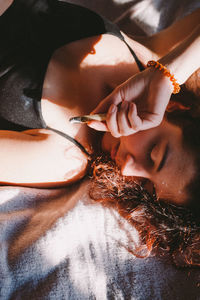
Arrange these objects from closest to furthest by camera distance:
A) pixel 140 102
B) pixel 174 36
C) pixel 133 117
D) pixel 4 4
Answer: pixel 133 117 < pixel 140 102 < pixel 4 4 < pixel 174 36

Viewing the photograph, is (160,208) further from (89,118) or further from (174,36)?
(174,36)

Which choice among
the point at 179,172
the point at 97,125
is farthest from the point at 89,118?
the point at 179,172

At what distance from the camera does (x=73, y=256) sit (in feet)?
2.39

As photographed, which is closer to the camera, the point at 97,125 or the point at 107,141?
the point at 97,125

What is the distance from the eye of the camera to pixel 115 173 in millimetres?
802

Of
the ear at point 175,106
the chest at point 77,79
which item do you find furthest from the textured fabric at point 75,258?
the ear at point 175,106

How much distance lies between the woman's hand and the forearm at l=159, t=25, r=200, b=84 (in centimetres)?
5

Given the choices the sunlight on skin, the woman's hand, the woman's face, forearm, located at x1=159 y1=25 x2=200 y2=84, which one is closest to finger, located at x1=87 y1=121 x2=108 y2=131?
the woman's hand

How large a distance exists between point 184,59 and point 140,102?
0.57 ft

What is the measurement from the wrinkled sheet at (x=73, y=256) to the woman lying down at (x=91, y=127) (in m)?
0.05

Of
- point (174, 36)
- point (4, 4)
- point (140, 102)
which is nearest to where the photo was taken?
point (140, 102)

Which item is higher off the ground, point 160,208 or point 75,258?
point 160,208

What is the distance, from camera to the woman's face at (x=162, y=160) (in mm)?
635

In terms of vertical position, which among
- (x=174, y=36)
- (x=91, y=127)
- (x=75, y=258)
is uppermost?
(x=174, y=36)
